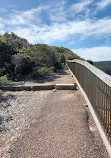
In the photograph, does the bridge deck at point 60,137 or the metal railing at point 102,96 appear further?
the bridge deck at point 60,137

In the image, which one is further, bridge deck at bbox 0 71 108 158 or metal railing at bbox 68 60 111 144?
bridge deck at bbox 0 71 108 158

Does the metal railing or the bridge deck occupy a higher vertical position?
the metal railing

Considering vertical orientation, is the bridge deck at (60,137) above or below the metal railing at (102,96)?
below

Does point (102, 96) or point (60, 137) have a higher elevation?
point (102, 96)

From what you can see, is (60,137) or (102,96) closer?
(102,96)

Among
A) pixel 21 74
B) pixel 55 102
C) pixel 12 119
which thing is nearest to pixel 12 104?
pixel 12 119

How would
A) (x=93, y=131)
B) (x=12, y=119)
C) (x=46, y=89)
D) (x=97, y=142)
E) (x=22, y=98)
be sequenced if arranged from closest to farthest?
(x=97, y=142)
(x=93, y=131)
(x=12, y=119)
(x=22, y=98)
(x=46, y=89)

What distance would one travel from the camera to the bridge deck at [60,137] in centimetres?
263

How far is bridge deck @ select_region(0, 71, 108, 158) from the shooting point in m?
2.63

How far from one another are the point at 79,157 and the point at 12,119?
255 centimetres

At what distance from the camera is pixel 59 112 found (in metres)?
4.46

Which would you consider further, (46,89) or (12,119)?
(46,89)

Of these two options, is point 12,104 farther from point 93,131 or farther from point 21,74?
point 21,74

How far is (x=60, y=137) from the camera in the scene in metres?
3.10
